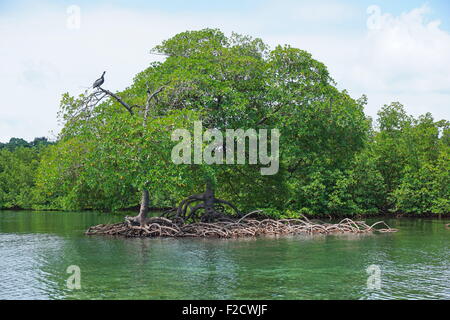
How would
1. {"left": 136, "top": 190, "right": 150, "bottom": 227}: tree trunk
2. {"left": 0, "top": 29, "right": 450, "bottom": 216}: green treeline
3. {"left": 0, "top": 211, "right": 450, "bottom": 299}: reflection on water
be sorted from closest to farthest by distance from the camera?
{"left": 0, "top": 211, "right": 450, "bottom": 299}: reflection on water → {"left": 0, "top": 29, "right": 450, "bottom": 216}: green treeline → {"left": 136, "top": 190, "right": 150, "bottom": 227}: tree trunk

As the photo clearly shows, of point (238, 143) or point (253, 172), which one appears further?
point (253, 172)

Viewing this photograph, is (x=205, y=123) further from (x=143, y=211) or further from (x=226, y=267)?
(x=226, y=267)

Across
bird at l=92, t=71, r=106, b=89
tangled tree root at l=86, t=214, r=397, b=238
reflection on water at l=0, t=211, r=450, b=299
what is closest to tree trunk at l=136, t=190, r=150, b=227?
tangled tree root at l=86, t=214, r=397, b=238

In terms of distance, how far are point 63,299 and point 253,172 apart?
60.2 ft

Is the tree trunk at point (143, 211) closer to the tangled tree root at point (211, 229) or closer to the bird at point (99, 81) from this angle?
the tangled tree root at point (211, 229)

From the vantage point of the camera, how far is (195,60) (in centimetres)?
2678

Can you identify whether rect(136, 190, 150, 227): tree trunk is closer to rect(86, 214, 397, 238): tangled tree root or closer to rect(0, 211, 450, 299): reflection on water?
rect(86, 214, 397, 238): tangled tree root

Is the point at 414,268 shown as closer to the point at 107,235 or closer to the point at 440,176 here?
the point at 107,235

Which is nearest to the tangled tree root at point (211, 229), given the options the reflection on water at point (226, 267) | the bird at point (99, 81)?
the reflection on water at point (226, 267)

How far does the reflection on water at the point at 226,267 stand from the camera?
13.3m

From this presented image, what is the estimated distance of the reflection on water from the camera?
522 inches

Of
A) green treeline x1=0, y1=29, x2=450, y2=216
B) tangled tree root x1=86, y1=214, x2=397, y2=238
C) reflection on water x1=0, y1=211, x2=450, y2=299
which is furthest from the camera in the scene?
tangled tree root x1=86, y1=214, x2=397, y2=238

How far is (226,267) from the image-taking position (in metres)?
16.7

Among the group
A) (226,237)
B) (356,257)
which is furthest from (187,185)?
(356,257)
